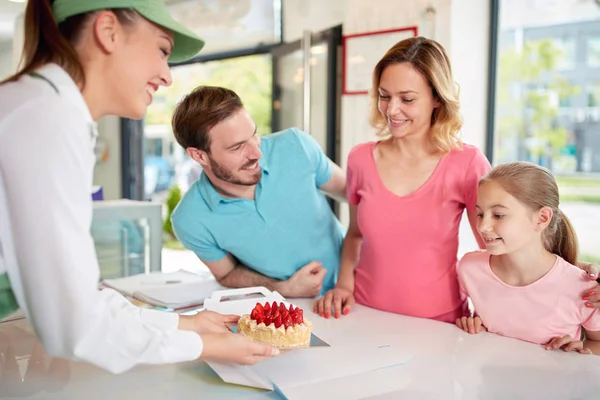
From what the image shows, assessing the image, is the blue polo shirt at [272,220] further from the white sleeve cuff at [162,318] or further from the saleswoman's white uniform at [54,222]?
the saleswoman's white uniform at [54,222]

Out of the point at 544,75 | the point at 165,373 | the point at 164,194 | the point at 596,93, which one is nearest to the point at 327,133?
the point at 544,75

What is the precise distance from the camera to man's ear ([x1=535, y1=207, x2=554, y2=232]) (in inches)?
55.5

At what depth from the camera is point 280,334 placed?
1.24 meters

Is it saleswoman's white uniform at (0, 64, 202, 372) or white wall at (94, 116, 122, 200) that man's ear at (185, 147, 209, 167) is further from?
white wall at (94, 116, 122, 200)

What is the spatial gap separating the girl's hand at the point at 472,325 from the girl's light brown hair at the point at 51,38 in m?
1.06

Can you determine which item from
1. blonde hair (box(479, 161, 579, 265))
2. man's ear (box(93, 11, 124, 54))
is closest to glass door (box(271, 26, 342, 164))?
blonde hair (box(479, 161, 579, 265))

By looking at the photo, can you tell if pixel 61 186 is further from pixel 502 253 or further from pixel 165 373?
pixel 502 253

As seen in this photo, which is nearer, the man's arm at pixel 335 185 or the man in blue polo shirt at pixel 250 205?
the man in blue polo shirt at pixel 250 205

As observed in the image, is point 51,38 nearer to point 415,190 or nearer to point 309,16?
point 415,190

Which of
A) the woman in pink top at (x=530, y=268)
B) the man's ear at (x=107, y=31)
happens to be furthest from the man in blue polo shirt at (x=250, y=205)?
the man's ear at (x=107, y=31)

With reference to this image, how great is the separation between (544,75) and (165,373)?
132 inches

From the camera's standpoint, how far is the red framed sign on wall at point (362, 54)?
3.63 m

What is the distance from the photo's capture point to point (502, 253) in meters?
1.41

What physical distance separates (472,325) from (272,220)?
71 centimetres
